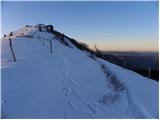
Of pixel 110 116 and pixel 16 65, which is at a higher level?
pixel 16 65

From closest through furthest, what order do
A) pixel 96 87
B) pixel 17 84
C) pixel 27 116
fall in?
pixel 27 116, pixel 17 84, pixel 96 87

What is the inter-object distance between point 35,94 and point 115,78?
573 cm

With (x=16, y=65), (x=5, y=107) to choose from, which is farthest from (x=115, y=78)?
(x=5, y=107)

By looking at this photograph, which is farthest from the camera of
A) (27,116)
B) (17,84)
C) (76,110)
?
(17,84)

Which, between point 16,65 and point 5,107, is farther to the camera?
point 16,65

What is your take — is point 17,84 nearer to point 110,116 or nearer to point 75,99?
point 75,99

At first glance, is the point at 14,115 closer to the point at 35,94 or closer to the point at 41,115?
the point at 41,115

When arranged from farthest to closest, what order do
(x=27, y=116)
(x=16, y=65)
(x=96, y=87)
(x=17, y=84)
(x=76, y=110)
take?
(x=16, y=65), (x=96, y=87), (x=17, y=84), (x=76, y=110), (x=27, y=116)

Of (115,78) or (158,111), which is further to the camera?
(115,78)

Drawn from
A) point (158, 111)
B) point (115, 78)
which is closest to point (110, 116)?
point (158, 111)

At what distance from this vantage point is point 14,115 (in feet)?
31.8

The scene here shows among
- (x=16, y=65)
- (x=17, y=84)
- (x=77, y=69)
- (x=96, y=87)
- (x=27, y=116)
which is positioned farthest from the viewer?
(x=77, y=69)

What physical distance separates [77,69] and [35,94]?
6.21 meters

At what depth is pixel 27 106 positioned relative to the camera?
10.4 m
